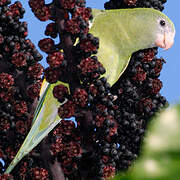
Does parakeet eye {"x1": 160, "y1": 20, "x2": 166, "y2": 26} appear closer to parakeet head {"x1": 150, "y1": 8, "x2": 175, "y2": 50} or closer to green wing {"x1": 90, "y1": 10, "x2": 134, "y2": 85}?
parakeet head {"x1": 150, "y1": 8, "x2": 175, "y2": 50}

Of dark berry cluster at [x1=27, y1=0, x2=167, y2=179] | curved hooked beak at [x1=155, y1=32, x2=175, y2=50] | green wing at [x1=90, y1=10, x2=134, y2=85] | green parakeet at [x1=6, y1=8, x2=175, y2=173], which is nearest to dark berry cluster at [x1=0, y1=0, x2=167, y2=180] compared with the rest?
dark berry cluster at [x1=27, y1=0, x2=167, y2=179]

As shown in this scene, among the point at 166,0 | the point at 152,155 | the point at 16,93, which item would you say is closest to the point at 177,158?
the point at 152,155

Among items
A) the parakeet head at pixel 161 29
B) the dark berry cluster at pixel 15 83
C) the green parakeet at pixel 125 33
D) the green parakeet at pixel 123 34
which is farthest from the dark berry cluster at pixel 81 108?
the parakeet head at pixel 161 29

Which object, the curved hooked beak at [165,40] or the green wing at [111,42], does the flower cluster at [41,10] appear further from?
the curved hooked beak at [165,40]

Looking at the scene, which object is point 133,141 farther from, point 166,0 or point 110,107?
point 166,0

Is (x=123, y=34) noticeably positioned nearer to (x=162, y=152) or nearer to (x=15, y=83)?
(x=15, y=83)

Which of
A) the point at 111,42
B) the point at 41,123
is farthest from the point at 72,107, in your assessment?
the point at 111,42

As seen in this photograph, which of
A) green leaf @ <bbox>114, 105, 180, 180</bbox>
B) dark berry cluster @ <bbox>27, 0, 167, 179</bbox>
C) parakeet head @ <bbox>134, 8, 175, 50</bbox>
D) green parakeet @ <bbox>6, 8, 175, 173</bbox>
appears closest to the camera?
green leaf @ <bbox>114, 105, 180, 180</bbox>
